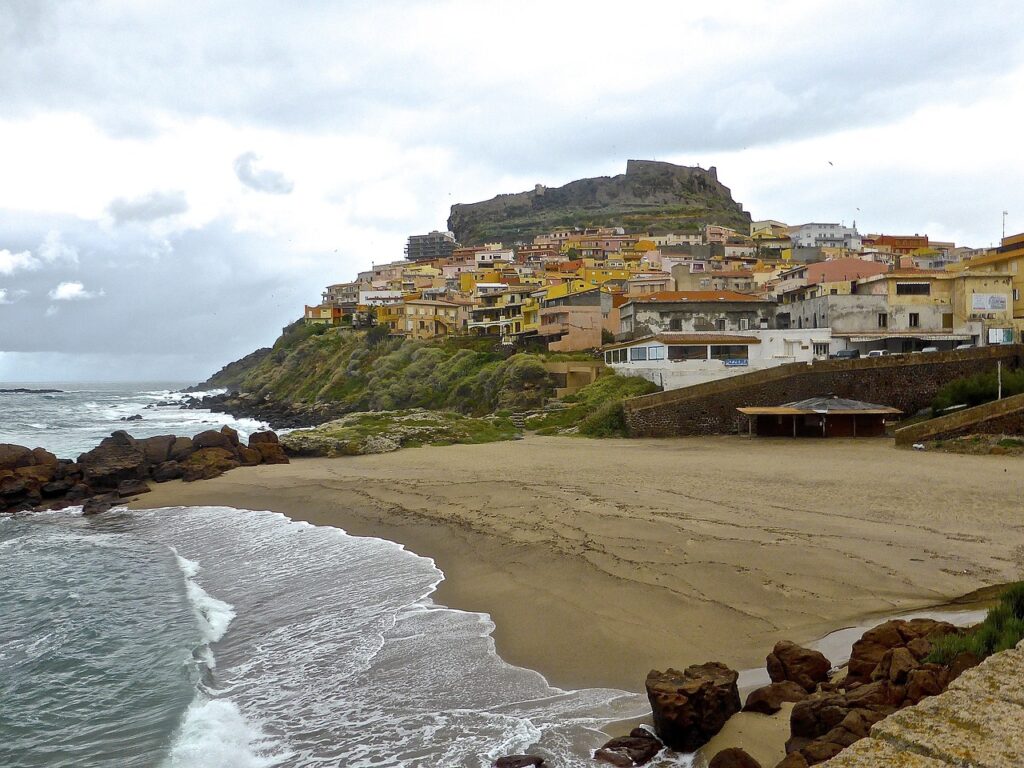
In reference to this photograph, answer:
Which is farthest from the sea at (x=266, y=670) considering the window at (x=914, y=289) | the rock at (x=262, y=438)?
the window at (x=914, y=289)

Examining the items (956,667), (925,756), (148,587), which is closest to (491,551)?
(148,587)

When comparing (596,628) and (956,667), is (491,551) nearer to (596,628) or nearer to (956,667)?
(596,628)

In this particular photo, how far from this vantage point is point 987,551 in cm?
1109

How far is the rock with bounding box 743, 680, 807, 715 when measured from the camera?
6.60m

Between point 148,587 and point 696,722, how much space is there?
1209 centimetres

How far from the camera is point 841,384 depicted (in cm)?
3066

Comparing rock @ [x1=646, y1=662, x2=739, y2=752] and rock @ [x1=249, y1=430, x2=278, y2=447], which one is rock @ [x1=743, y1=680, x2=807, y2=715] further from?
rock @ [x1=249, y1=430, x2=278, y2=447]

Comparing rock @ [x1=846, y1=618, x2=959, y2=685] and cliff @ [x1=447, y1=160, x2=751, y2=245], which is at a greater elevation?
cliff @ [x1=447, y1=160, x2=751, y2=245]

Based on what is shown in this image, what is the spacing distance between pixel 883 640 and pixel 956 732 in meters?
2.81

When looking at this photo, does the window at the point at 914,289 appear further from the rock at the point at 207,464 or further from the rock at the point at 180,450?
the rock at the point at 180,450

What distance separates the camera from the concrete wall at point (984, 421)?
23.6m

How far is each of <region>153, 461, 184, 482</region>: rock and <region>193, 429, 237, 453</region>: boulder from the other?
198 cm

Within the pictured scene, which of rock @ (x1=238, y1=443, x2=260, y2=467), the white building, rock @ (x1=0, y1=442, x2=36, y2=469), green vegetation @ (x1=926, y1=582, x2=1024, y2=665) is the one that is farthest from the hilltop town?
green vegetation @ (x1=926, y1=582, x2=1024, y2=665)

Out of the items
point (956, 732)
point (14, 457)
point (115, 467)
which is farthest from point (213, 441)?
point (956, 732)
